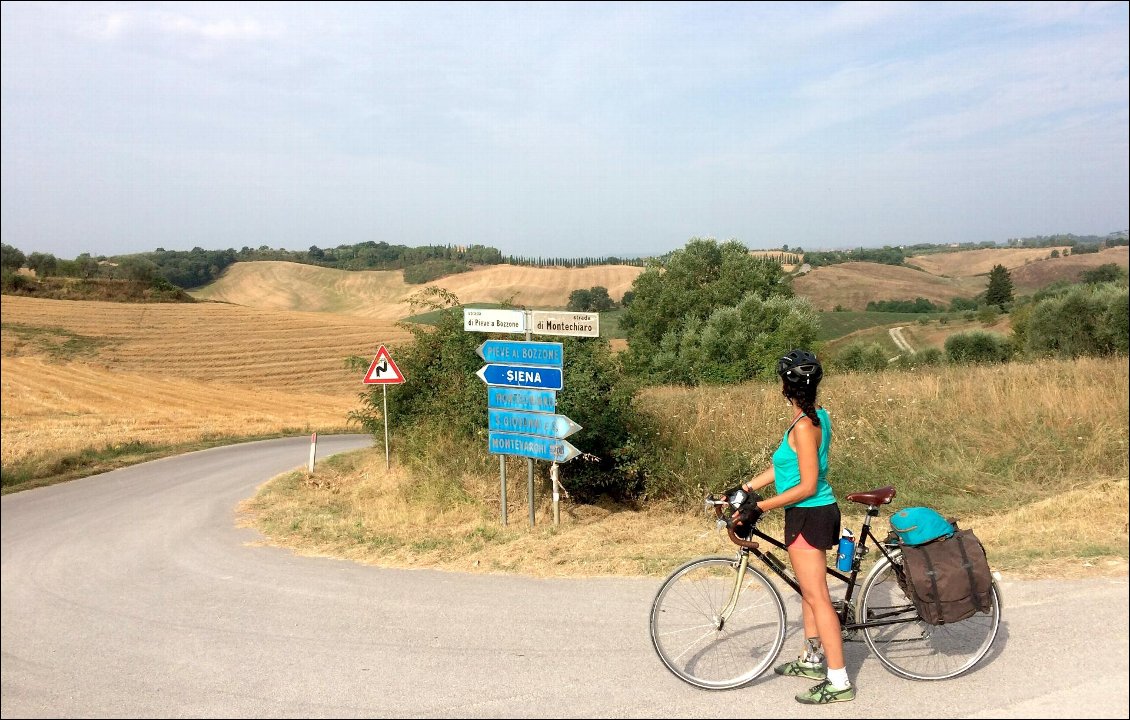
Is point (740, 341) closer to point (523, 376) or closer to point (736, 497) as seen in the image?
point (523, 376)

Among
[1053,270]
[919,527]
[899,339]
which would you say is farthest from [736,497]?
[899,339]

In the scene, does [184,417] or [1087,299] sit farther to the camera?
[184,417]

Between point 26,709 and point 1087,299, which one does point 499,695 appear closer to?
point 26,709

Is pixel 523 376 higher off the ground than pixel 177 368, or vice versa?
pixel 523 376

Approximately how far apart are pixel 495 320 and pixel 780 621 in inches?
236

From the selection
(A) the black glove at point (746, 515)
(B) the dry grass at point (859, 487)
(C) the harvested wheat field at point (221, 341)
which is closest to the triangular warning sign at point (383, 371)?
(B) the dry grass at point (859, 487)

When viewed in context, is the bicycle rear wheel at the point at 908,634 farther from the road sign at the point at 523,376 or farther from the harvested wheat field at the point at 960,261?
the harvested wheat field at the point at 960,261

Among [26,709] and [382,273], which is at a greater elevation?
[382,273]

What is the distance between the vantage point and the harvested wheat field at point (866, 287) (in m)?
41.1

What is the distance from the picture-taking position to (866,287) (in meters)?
42.5

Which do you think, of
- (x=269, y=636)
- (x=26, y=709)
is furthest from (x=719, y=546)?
(x=26, y=709)

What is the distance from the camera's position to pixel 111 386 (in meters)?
15.5

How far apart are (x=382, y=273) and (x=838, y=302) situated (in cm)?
2793

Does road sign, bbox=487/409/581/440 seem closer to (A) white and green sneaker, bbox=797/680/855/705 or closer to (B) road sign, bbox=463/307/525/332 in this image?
(B) road sign, bbox=463/307/525/332
